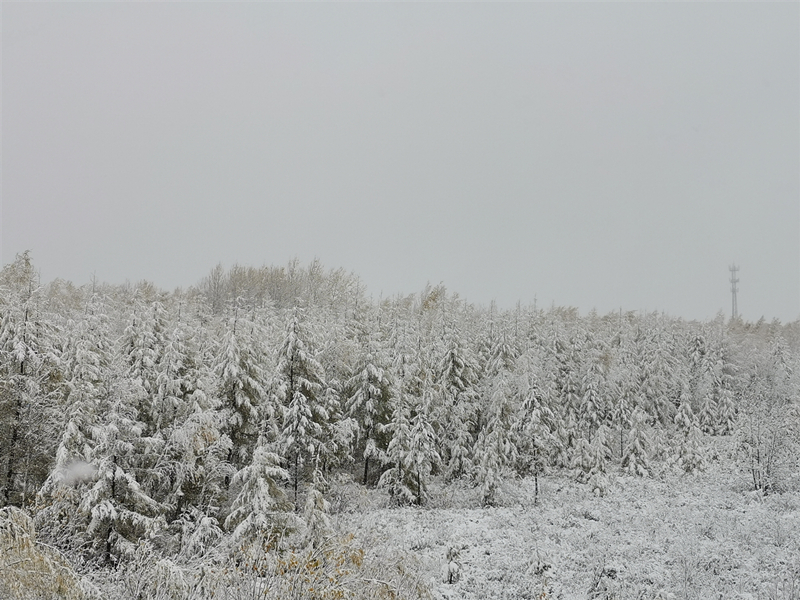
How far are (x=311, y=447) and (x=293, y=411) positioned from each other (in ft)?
5.23

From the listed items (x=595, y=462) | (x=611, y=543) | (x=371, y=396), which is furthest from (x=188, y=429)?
(x=595, y=462)

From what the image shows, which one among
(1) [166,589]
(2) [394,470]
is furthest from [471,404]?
(1) [166,589]

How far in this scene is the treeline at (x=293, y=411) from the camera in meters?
13.7

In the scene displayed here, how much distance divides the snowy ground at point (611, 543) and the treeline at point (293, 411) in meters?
2.81

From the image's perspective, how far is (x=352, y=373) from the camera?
84.3 feet

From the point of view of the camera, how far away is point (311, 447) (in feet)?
60.3

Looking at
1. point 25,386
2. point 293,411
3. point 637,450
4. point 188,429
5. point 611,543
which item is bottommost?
point 611,543

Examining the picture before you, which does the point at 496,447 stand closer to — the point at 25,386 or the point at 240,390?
A: the point at 240,390

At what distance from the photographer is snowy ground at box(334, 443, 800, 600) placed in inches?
456

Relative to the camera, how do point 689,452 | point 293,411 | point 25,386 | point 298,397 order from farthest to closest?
point 689,452 → point 298,397 → point 293,411 → point 25,386

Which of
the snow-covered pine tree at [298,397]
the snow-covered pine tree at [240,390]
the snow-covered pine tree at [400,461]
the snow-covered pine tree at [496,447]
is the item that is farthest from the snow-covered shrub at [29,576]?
the snow-covered pine tree at [496,447]

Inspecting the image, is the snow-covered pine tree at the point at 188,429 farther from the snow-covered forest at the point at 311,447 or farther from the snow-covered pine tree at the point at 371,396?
the snow-covered pine tree at the point at 371,396

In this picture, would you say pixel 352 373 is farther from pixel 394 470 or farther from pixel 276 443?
pixel 276 443

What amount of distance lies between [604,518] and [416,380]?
11.5m
